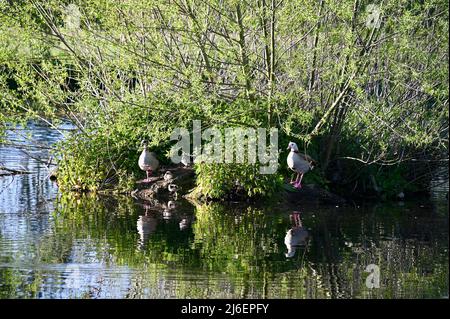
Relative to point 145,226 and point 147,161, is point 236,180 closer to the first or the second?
point 147,161

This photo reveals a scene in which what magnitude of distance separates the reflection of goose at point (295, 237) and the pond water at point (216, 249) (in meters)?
0.02

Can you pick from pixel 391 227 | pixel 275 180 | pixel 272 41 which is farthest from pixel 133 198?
pixel 391 227

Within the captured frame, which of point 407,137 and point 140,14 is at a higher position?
point 140,14

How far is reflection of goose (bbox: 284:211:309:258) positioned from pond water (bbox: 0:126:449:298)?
17 millimetres

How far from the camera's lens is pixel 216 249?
13406mm

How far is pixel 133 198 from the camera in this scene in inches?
719

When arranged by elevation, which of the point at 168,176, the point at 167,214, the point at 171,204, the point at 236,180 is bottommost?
the point at 167,214

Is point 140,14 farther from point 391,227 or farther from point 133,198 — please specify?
point 391,227

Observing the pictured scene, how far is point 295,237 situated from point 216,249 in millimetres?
1499

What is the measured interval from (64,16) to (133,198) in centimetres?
354

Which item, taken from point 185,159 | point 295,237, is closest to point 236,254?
point 295,237

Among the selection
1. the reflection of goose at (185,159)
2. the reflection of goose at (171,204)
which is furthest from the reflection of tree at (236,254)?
the reflection of goose at (185,159)

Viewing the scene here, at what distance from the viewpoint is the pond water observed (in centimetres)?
1110
